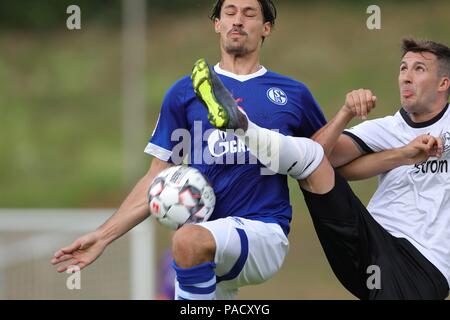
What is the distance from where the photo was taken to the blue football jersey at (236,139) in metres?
5.66

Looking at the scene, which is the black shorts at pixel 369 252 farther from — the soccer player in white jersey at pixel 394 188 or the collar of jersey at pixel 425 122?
the collar of jersey at pixel 425 122

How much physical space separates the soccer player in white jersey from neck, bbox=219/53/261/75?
544mm

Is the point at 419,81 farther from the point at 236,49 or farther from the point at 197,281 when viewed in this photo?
the point at 197,281

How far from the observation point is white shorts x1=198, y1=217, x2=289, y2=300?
17.5 ft

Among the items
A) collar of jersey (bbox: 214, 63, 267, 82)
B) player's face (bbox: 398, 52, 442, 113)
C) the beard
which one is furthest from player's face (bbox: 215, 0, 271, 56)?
player's face (bbox: 398, 52, 442, 113)

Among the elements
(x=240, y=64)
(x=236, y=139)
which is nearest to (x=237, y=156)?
(x=236, y=139)

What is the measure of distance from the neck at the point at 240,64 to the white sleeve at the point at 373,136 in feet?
2.37

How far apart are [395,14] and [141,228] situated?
11497mm

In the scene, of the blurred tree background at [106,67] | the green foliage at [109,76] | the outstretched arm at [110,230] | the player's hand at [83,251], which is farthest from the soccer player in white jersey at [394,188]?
the green foliage at [109,76]

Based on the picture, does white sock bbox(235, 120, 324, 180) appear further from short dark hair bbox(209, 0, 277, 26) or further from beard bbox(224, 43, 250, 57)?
short dark hair bbox(209, 0, 277, 26)

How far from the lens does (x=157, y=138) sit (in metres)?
5.99

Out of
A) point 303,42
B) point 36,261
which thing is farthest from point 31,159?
point 36,261

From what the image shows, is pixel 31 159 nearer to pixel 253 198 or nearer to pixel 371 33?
pixel 371 33
